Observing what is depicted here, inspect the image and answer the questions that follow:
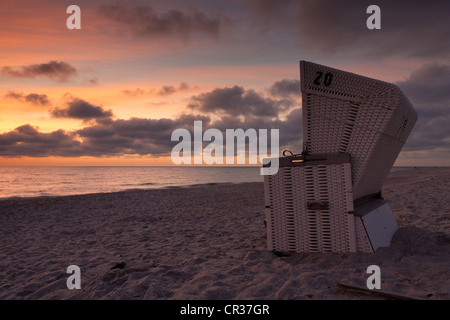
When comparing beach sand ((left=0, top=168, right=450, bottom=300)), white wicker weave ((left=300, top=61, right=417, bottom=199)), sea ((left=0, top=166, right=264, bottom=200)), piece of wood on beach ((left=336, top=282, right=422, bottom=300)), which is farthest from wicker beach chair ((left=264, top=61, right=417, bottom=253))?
sea ((left=0, top=166, right=264, bottom=200))

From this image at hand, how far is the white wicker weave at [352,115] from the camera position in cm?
332

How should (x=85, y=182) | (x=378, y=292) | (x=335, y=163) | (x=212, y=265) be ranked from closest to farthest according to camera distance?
1. (x=378, y=292)
2. (x=335, y=163)
3. (x=212, y=265)
4. (x=85, y=182)

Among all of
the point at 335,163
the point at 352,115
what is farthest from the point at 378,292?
the point at 352,115

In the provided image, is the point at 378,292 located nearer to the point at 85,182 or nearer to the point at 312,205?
the point at 312,205

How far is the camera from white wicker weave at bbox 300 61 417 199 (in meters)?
3.32

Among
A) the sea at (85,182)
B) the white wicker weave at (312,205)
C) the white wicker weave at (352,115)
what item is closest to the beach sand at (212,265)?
the white wicker weave at (312,205)

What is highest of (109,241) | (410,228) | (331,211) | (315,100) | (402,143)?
(315,100)

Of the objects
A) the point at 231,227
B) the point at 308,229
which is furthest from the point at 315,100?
the point at 231,227

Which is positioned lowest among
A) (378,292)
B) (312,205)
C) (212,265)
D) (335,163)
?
(212,265)

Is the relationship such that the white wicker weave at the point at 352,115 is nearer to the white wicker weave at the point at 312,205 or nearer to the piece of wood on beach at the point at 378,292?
the white wicker weave at the point at 312,205

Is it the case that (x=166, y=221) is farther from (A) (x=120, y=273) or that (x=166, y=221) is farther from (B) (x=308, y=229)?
(B) (x=308, y=229)

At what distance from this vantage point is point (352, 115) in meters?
3.47

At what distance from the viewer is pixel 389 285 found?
9.10 feet
